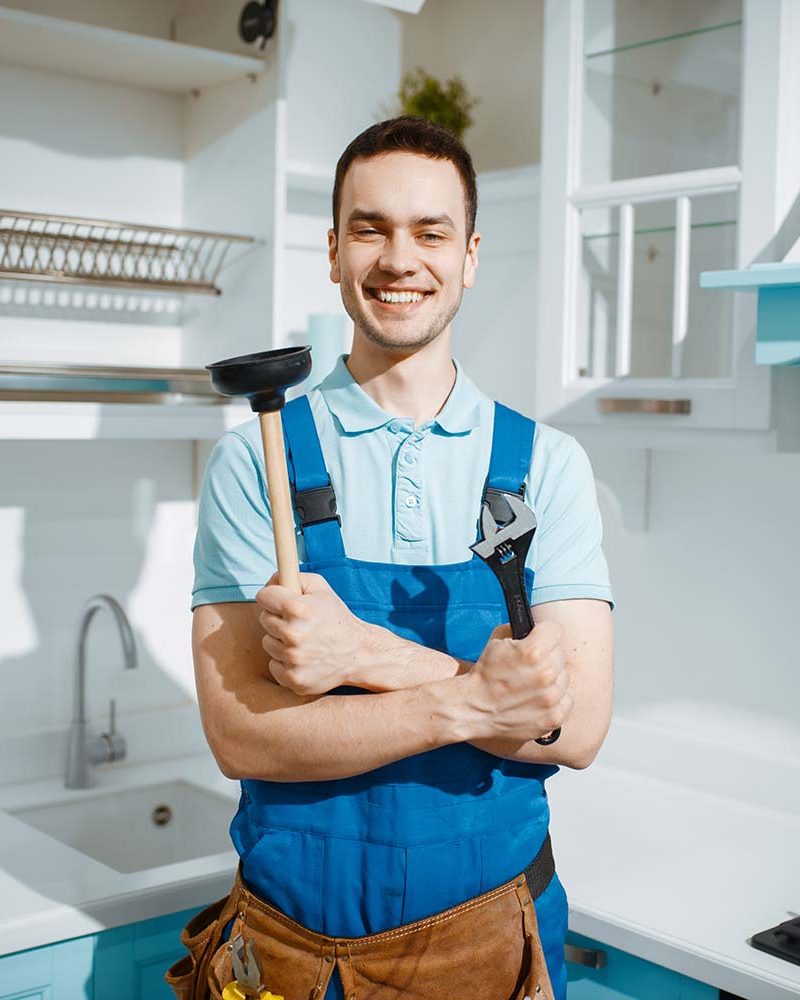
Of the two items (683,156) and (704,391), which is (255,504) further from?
(683,156)

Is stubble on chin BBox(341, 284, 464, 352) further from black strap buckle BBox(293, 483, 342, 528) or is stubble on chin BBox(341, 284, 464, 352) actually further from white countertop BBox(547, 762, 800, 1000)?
white countertop BBox(547, 762, 800, 1000)

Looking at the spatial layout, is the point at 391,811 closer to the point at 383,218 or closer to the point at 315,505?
the point at 315,505

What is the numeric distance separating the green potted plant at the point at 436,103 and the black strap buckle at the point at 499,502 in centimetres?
129

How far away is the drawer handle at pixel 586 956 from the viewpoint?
1708mm

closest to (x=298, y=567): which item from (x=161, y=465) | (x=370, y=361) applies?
(x=370, y=361)

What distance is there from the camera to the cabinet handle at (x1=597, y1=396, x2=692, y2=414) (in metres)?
1.91

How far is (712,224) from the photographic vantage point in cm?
190

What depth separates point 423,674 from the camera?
4.14 ft

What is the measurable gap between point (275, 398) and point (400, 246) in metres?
0.26

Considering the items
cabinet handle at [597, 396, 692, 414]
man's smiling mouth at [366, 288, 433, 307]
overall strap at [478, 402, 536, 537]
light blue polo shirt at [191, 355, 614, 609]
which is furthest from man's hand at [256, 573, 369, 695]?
cabinet handle at [597, 396, 692, 414]

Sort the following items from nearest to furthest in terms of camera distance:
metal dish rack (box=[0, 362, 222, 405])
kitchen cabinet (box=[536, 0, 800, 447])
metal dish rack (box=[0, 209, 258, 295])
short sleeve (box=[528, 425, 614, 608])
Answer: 1. short sleeve (box=[528, 425, 614, 608])
2. kitchen cabinet (box=[536, 0, 800, 447])
3. metal dish rack (box=[0, 362, 222, 405])
4. metal dish rack (box=[0, 209, 258, 295])

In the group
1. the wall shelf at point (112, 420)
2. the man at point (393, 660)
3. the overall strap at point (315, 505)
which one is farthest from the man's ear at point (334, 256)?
the wall shelf at point (112, 420)

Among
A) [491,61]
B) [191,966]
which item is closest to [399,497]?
[191,966]

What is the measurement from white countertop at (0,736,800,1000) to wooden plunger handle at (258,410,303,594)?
795mm
